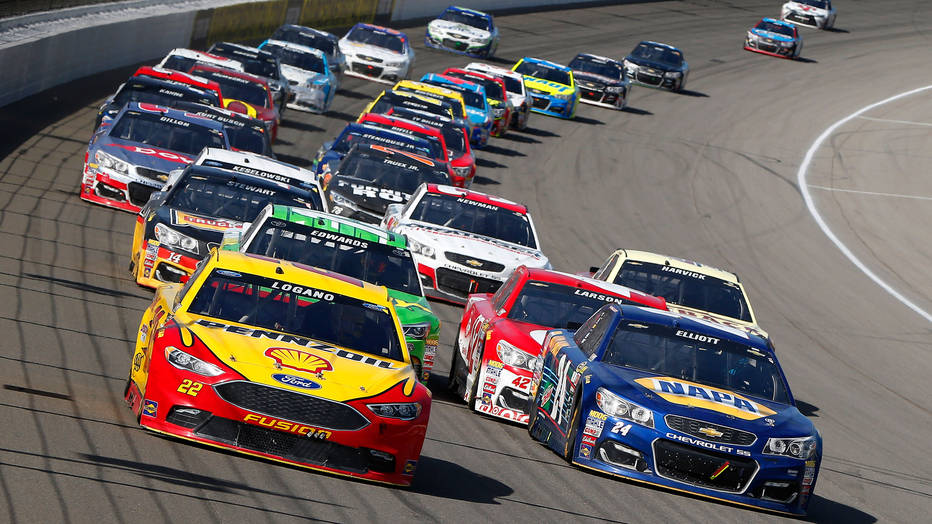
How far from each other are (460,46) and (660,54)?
6310 millimetres

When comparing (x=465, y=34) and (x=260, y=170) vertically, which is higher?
(x=260, y=170)

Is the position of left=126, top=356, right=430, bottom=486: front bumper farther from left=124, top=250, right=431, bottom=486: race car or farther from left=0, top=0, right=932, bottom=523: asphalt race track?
left=0, top=0, right=932, bottom=523: asphalt race track

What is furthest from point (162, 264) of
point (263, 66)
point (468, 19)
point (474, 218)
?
point (468, 19)

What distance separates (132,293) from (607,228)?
13616 mm

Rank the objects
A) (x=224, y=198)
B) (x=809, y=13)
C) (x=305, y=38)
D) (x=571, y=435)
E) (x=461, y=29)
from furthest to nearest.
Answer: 1. (x=809, y=13)
2. (x=461, y=29)
3. (x=305, y=38)
4. (x=224, y=198)
5. (x=571, y=435)

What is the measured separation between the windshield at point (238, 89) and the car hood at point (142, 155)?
7.44m

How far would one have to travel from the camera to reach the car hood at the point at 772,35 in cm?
5791

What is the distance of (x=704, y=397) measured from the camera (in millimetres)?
11172

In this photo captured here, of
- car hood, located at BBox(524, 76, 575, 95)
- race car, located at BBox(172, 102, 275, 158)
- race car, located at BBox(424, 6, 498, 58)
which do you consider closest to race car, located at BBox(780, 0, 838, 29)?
race car, located at BBox(424, 6, 498, 58)

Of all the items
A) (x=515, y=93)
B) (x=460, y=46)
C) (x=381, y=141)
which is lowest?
(x=460, y=46)

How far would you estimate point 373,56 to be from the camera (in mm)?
41625

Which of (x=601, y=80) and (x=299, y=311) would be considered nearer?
(x=299, y=311)

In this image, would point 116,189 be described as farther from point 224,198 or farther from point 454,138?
point 454,138

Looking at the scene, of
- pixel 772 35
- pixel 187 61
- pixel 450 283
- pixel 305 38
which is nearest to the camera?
pixel 450 283
